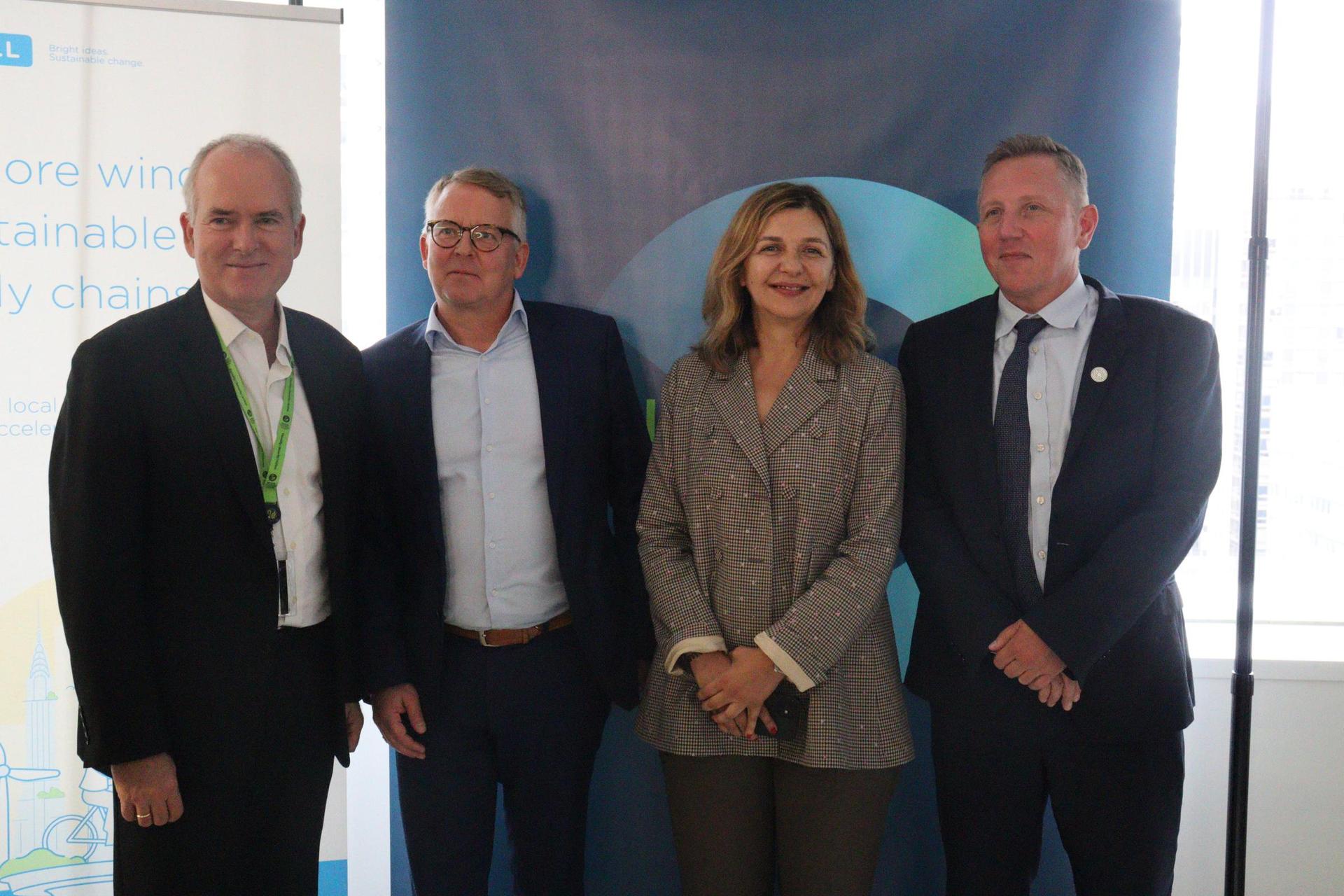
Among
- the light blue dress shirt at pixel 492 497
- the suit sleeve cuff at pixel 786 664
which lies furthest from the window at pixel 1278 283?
the light blue dress shirt at pixel 492 497

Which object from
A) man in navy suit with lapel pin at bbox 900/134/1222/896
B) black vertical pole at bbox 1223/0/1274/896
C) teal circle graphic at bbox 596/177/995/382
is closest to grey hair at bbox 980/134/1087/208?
man in navy suit with lapel pin at bbox 900/134/1222/896

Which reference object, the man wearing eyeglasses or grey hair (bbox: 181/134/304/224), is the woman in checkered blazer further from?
grey hair (bbox: 181/134/304/224)

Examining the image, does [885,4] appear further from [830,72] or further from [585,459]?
[585,459]

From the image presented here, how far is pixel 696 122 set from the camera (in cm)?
269

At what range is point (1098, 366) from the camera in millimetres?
2068

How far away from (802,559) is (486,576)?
702 millimetres

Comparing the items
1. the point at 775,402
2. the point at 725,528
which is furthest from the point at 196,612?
the point at 775,402

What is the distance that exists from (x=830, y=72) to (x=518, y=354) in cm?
120

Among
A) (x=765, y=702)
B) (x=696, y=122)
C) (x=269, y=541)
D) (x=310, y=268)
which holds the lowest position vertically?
(x=765, y=702)

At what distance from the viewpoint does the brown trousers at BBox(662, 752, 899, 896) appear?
2.02 m

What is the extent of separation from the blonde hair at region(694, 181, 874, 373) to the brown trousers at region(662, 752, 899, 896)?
878 mm

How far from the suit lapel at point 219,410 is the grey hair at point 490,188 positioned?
0.65 m

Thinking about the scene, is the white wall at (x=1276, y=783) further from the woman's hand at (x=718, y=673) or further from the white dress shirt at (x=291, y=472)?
the white dress shirt at (x=291, y=472)

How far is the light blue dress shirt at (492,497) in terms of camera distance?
7.14ft
